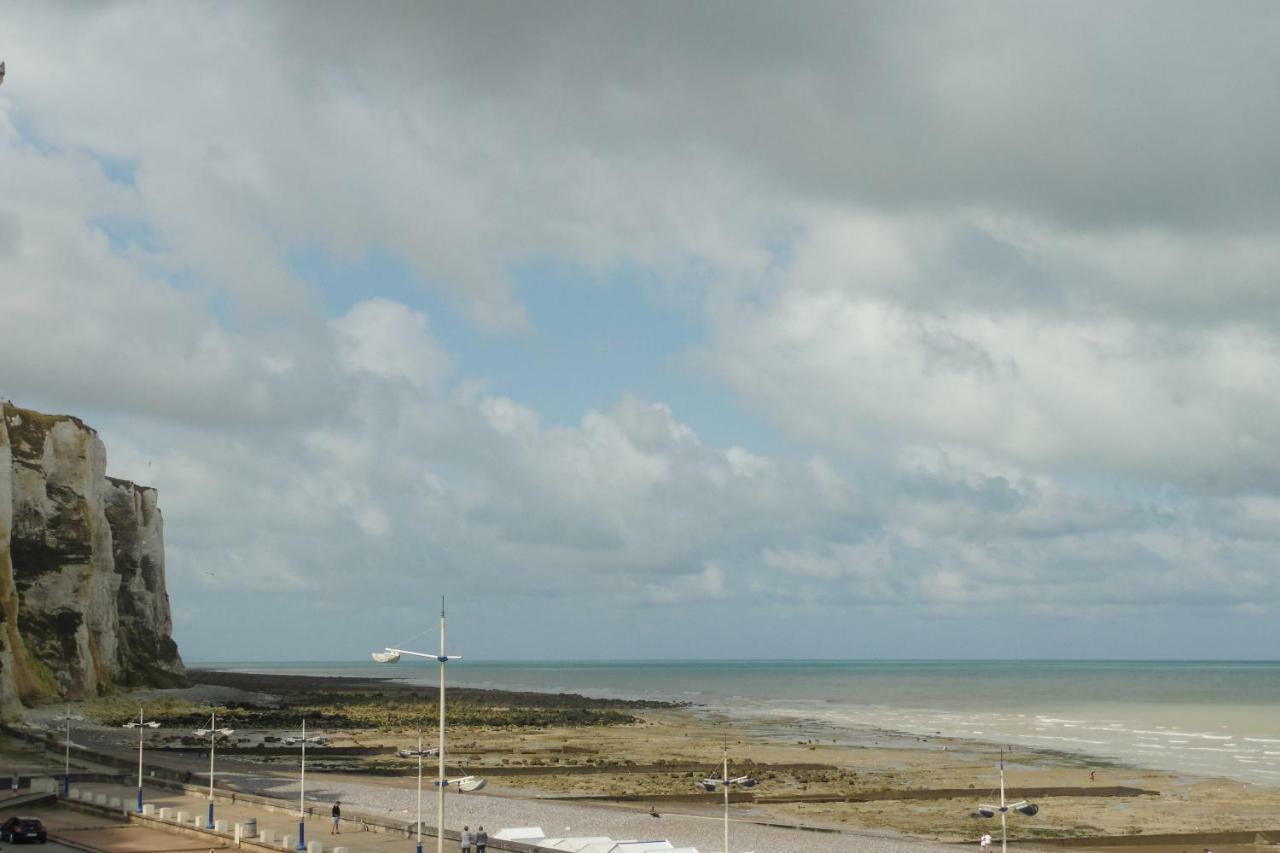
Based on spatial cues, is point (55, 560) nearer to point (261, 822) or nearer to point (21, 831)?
point (261, 822)

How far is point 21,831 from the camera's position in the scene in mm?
45562

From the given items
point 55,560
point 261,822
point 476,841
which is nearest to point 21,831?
point 261,822

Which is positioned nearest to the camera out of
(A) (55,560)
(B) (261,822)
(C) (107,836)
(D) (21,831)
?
(D) (21,831)

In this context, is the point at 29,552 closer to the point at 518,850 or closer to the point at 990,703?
the point at 518,850

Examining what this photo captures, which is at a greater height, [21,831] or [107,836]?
[21,831]

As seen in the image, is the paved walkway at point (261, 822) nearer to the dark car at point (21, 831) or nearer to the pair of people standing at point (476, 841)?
the dark car at point (21, 831)

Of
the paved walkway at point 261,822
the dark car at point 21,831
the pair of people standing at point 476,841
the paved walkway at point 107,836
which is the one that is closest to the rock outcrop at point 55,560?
the paved walkway at point 261,822

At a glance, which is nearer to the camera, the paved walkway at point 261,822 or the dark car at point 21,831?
the dark car at point 21,831

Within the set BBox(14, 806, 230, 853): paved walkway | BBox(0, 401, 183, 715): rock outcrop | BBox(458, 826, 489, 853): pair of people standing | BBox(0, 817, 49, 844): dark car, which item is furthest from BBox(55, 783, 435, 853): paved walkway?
BBox(0, 401, 183, 715): rock outcrop

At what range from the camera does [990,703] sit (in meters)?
184

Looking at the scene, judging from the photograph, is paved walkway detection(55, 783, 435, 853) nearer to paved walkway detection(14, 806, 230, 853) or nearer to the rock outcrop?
paved walkway detection(14, 806, 230, 853)

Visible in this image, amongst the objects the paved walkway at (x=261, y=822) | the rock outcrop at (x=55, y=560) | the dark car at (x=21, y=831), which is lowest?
the paved walkway at (x=261, y=822)

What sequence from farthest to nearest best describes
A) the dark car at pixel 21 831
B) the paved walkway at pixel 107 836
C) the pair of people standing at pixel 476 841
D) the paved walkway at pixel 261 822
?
the paved walkway at pixel 261 822, the paved walkway at pixel 107 836, the dark car at pixel 21 831, the pair of people standing at pixel 476 841

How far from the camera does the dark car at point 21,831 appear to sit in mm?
45562
